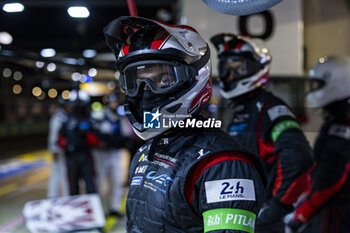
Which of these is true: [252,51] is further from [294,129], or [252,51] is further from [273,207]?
[273,207]

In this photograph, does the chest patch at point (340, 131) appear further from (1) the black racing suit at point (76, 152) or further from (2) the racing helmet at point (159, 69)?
(1) the black racing suit at point (76, 152)

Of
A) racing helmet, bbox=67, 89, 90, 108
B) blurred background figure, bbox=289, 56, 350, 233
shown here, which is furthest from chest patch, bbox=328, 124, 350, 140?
racing helmet, bbox=67, 89, 90, 108

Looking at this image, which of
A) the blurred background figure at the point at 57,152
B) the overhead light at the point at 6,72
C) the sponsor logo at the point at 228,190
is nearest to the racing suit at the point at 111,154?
the blurred background figure at the point at 57,152

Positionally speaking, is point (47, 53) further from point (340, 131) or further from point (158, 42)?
point (340, 131)

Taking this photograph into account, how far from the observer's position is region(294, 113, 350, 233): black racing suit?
2072 millimetres

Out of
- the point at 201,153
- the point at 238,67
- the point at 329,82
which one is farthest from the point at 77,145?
the point at 201,153

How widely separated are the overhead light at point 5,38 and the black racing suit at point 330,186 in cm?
196

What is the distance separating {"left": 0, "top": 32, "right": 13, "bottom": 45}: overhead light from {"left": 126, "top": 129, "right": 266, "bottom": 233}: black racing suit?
1222mm

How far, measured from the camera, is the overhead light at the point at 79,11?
5.24ft

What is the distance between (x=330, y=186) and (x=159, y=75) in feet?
4.83

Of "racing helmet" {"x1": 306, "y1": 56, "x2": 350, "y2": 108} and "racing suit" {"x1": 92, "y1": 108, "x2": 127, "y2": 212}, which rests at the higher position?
"racing helmet" {"x1": 306, "y1": 56, "x2": 350, "y2": 108}

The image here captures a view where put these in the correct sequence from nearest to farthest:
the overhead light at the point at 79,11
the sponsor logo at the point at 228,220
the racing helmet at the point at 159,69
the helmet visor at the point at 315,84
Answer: the sponsor logo at the point at 228,220 < the racing helmet at the point at 159,69 < the overhead light at the point at 79,11 < the helmet visor at the point at 315,84

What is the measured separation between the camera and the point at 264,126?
1944 millimetres

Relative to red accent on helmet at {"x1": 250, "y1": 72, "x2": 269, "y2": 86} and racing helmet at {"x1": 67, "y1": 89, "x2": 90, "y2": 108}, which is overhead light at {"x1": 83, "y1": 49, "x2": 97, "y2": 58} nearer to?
red accent on helmet at {"x1": 250, "y1": 72, "x2": 269, "y2": 86}
